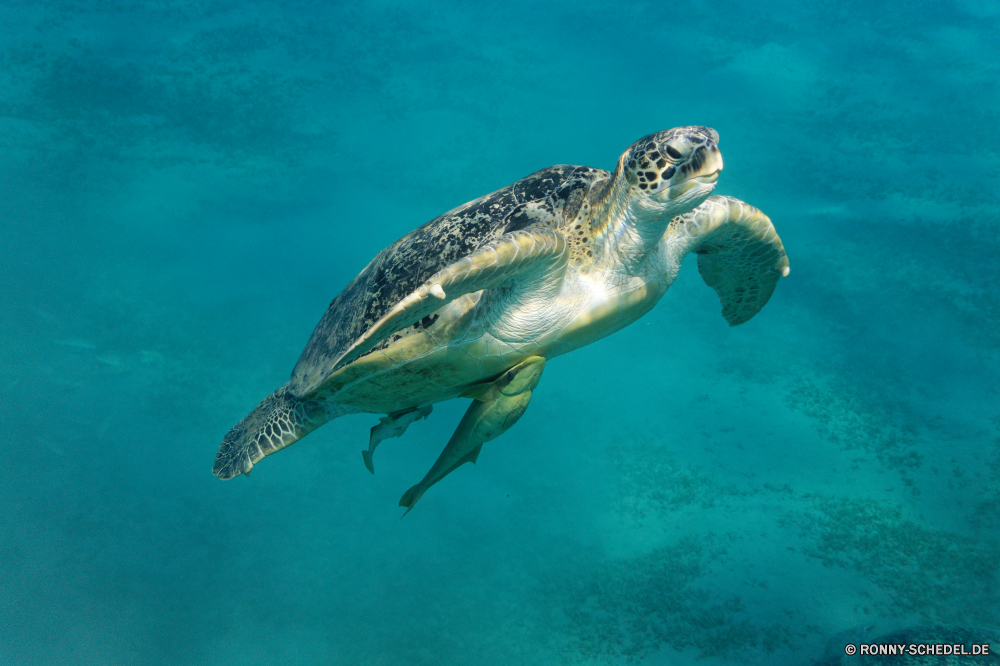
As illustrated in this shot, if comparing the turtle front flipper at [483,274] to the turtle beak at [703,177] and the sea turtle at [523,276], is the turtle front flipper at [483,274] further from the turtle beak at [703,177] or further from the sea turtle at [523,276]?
the turtle beak at [703,177]

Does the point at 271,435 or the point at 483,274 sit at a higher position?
the point at 483,274

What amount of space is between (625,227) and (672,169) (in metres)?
0.28

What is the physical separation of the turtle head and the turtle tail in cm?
190

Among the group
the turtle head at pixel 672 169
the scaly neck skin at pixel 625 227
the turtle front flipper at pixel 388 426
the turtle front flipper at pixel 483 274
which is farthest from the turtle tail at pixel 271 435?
the turtle head at pixel 672 169

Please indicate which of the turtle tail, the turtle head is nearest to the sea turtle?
the turtle head

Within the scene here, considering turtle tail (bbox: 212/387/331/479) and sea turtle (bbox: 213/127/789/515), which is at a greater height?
sea turtle (bbox: 213/127/789/515)

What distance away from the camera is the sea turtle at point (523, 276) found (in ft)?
5.97

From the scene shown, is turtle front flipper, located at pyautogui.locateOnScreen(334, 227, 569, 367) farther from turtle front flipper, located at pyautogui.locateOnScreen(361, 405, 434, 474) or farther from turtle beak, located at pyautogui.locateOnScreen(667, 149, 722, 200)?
turtle front flipper, located at pyautogui.locateOnScreen(361, 405, 434, 474)

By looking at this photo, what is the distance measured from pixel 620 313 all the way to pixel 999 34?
9.91 m

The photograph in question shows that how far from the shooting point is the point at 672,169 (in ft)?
5.90

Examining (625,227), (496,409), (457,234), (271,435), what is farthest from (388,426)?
(625,227)

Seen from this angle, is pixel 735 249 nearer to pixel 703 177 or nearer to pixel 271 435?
pixel 703 177

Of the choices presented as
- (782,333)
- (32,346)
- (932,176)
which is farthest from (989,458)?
(32,346)

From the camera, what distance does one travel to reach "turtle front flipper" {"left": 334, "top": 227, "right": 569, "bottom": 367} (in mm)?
1626
